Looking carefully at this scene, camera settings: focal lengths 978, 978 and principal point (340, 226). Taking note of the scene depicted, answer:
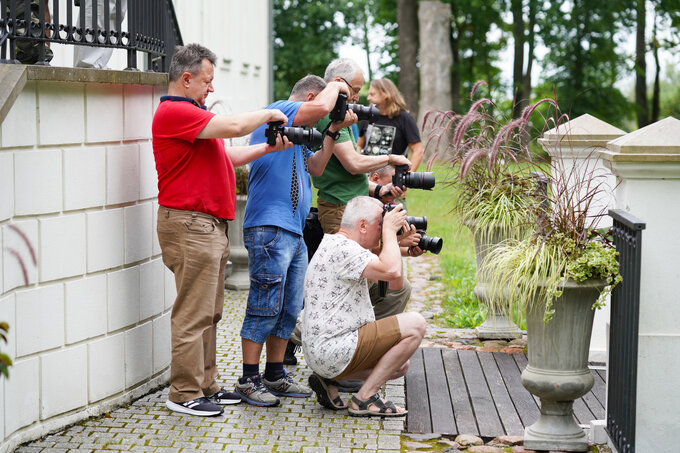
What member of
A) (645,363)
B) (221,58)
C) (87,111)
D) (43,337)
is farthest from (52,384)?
(221,58)

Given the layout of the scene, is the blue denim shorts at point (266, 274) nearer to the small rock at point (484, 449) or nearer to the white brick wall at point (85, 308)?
the white brick wall at point (85, 308)

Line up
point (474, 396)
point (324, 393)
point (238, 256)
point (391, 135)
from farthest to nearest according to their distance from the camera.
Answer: point (238, 256) → point (391, 135) → point (474, 396) → point (324, 393)

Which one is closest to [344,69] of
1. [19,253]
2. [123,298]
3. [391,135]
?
[123,298]

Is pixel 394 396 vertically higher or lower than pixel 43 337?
lower

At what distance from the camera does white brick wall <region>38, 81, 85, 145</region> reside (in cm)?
504

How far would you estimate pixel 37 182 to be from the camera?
5008mm

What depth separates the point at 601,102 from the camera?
35500mm

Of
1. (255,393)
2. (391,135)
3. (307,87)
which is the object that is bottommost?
(255,393)

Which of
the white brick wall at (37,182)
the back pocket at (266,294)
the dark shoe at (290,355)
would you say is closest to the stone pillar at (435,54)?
the dark shoe at (290,355)

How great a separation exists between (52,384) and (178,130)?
4.94 feet

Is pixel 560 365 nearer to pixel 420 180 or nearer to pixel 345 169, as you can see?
pixel 420 180

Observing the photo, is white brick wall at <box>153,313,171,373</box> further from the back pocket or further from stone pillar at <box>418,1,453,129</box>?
stone pillar at <box>418,1,453,129</box>

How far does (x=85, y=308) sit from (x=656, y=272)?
303 cm

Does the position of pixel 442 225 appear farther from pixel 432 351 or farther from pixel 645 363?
pixel 645 363
